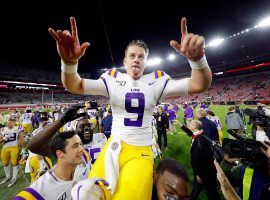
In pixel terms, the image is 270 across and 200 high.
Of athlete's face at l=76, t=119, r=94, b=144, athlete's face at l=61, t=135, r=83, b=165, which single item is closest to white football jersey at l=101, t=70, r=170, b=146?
athlete's face at l=61, t=135, r=83, b=165

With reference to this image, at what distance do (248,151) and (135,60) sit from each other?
150 centimetres

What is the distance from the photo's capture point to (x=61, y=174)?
2.67 meters

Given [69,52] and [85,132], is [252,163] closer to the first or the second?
[69,52]

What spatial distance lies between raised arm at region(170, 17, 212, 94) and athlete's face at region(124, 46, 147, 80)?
1.28 feet

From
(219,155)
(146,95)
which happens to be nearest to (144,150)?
(146,95)

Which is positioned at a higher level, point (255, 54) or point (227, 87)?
point (255, 54)

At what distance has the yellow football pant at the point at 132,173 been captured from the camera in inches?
53.1

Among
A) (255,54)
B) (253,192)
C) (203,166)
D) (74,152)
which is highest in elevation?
(255,54)

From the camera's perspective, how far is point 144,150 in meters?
1.81

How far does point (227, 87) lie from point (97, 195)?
165 feet

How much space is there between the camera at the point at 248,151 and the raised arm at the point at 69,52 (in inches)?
68.8

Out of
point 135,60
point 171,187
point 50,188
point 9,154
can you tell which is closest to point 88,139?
point 50,188

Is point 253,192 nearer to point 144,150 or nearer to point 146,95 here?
point 144,150

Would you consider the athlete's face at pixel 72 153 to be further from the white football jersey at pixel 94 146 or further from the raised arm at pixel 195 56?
the raised arm at pixel 195 56
